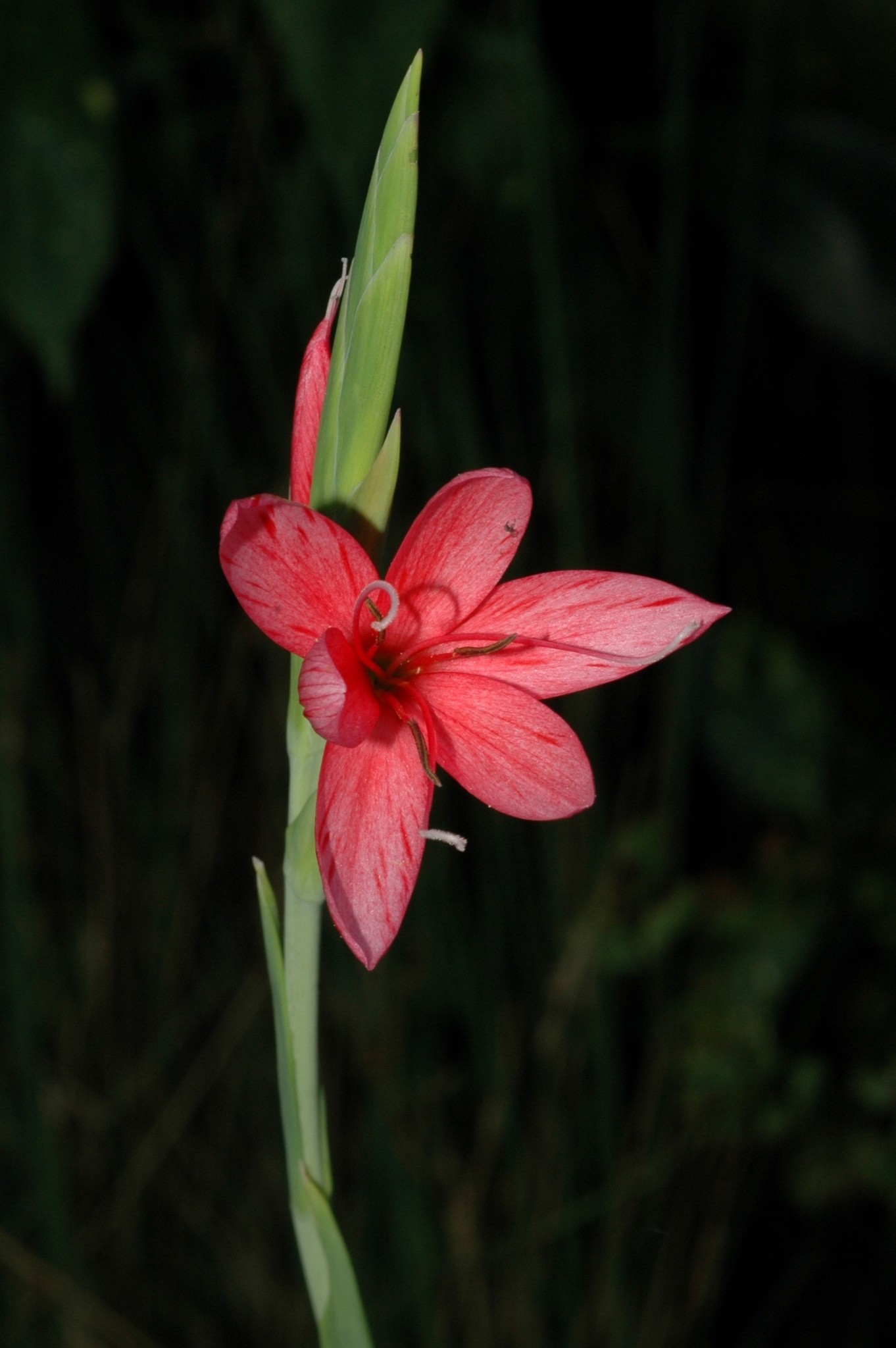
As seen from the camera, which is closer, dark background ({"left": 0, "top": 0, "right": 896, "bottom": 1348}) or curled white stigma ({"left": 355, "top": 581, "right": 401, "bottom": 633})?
curled white stigma ({"left": 355, "top": 581, "right": 401, "bottom": 633})

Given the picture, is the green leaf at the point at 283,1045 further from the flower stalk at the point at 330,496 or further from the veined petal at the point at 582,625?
the veined petal at the point at 582,625

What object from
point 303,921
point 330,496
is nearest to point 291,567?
point 330,496

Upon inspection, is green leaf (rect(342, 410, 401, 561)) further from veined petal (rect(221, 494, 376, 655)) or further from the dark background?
the dark background

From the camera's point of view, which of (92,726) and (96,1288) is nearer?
(96,1288)

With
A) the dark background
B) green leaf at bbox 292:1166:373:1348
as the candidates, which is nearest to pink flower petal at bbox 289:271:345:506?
green leaf at bbox 292:1166:373:1348

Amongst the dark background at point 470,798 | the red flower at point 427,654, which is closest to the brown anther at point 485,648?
the red flower at point 427,654

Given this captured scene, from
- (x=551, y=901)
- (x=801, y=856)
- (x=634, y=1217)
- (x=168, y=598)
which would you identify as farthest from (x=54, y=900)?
(x=801, y=856)

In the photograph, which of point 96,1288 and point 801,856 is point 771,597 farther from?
point 96,1288
